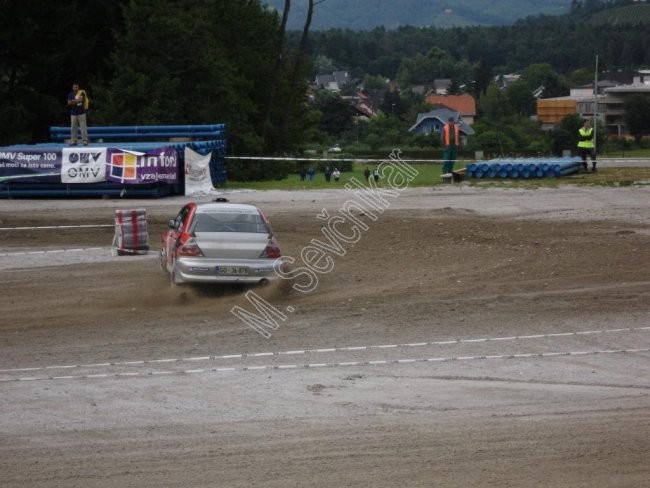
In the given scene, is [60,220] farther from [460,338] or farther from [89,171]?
[460,338]

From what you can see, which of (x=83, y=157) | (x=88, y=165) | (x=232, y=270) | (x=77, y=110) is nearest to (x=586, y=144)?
(x=88, y=165)

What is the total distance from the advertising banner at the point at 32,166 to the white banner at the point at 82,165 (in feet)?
0.72

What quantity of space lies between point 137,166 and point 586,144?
45.0 ft

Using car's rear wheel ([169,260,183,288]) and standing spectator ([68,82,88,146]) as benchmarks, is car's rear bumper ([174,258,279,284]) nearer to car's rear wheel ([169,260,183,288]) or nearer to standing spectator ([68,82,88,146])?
car's rear wheel ([169,260,183,288])

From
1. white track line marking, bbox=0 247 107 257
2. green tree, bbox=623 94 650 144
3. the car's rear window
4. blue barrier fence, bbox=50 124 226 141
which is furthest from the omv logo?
green tree, bbox=623 94 650 144

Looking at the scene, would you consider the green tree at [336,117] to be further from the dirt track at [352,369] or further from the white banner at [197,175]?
the dirt track at [352,369]

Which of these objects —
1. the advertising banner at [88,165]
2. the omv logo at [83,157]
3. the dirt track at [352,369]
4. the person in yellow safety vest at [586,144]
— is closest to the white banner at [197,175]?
the advertising banner at [88,165]

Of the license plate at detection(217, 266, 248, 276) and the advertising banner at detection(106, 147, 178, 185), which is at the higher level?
the advertising banner at detection(106, 147, 178, 185)

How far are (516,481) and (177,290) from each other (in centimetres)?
977

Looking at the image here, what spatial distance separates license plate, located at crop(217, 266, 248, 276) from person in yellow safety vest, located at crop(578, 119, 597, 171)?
18890 mm

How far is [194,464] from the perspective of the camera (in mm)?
9672

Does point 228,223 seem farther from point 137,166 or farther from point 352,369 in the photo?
point 137,166

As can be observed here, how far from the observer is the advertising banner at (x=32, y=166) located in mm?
32312

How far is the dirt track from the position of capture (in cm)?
970
